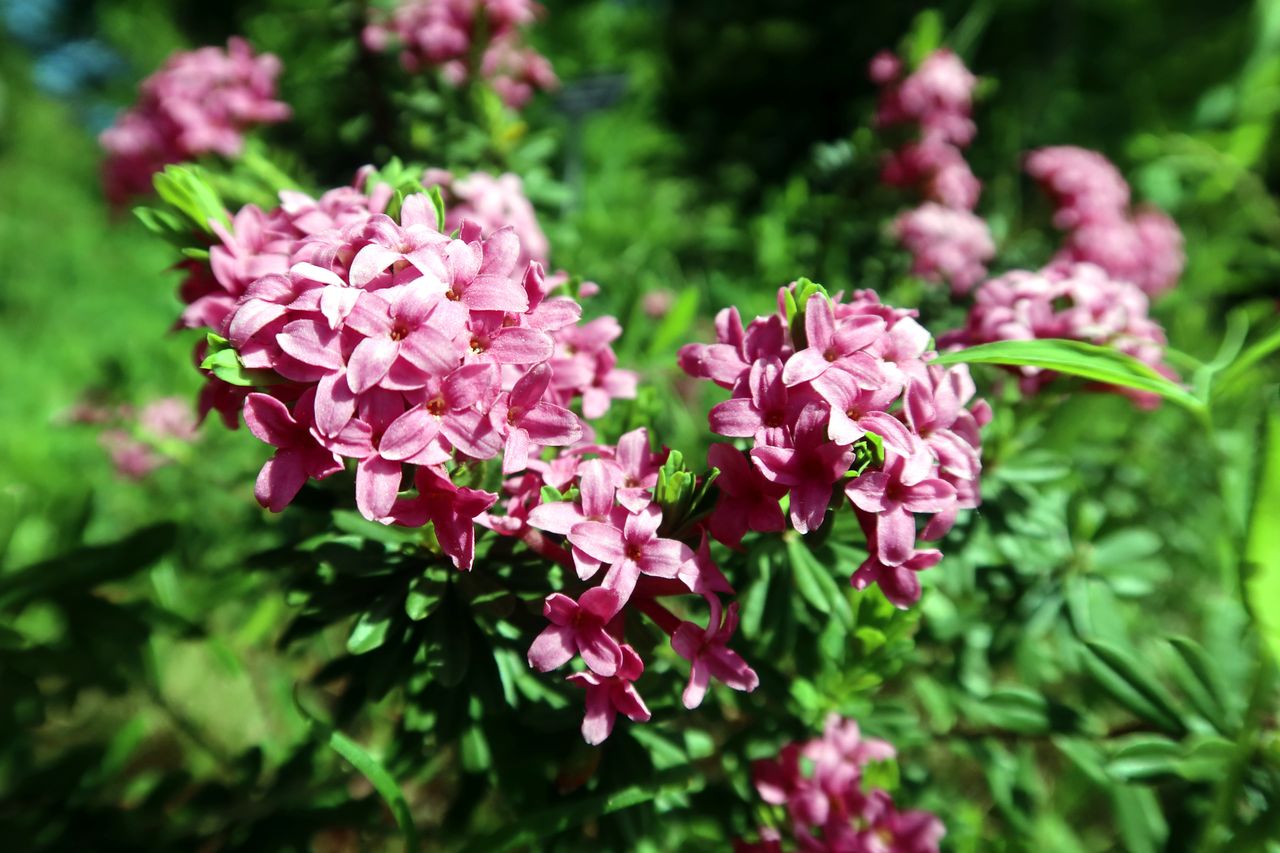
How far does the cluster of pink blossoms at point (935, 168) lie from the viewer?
204 cm

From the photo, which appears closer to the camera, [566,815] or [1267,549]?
[1267,549]

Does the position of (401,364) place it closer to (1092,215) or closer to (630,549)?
(630,549)

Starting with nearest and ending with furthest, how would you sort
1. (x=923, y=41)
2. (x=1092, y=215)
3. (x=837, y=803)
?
(x=837, y=803) → (x=923, y=41) → (x=1092, y=215)

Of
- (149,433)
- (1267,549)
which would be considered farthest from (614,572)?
(149,433)

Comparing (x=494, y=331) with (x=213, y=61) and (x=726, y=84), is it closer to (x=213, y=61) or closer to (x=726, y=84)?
(x=213, y=61)

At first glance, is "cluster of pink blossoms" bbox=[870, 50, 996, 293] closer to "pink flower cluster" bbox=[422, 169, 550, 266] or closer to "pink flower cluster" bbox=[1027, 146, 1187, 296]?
"pink flower cluster" bbox=[1027, 146, 1187, 296]

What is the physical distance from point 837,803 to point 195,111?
2.08 metres

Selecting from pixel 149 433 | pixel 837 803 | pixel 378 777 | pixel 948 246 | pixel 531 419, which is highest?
pixel 531 419

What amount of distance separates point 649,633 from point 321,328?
52 cm

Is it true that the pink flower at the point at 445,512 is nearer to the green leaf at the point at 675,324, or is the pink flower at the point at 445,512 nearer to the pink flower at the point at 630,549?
the pink flower at the point at 630,549

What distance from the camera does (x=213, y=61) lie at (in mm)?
2139

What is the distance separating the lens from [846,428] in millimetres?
858

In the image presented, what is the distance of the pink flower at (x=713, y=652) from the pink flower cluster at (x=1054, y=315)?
24.4 inches

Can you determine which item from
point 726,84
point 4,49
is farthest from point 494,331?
point 4,49
